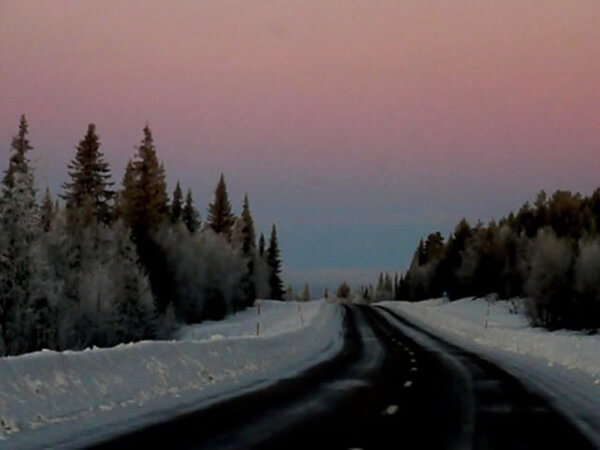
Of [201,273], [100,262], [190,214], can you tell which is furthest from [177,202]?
[100,262]

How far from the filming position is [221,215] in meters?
119

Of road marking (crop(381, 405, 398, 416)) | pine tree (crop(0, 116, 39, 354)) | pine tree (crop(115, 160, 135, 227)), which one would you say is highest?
pine tree (crop(115, 160, 135, 227))

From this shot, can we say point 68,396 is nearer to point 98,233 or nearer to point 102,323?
point 102,323

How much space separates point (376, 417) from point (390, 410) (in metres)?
1.03

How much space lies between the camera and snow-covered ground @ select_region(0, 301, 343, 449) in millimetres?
10227

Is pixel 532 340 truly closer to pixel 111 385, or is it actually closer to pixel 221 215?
pixel 111 385

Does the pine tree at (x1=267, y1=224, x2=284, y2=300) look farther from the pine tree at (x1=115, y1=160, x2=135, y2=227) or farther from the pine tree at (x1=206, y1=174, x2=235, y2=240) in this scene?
the pine tree at (x1=115, y1=160, x2=135, y2=227)

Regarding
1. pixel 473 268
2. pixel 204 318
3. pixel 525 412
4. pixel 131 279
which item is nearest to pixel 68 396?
pixel 525 412

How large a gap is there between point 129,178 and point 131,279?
19.2m

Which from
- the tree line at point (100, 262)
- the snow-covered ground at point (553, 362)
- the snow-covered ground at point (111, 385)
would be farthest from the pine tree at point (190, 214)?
the snow-covered ground at point (111, 385)

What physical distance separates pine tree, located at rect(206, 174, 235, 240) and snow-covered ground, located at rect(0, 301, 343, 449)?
317 ft

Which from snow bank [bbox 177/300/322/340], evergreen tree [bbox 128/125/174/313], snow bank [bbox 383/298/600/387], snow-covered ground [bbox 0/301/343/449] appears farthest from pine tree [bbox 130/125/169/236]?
snow-covered ground [bbox 0/301/343/449]

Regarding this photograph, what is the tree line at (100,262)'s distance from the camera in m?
45.8

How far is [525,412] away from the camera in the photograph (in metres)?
13.9
